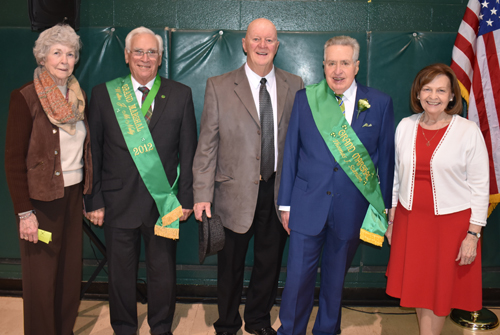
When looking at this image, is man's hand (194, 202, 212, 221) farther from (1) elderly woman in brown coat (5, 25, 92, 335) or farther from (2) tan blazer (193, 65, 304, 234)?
(1) elderly woman in brown coat (5, 25, 92, 335)

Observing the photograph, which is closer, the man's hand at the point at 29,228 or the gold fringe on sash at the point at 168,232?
the man's hand at the point at 29,228

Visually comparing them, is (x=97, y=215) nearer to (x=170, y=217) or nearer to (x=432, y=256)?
(x=170, y=217)

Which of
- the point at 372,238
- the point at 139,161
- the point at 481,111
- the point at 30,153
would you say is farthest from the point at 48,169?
the point at 481,111

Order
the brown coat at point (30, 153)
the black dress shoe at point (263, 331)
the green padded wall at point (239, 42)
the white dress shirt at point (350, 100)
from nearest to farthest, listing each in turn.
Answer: the brown coat at point (30, 153) → the white dress shirt at point (350, 100) → the black dress shoe at point (263, 331) → the green padded wall at point (239, 42)

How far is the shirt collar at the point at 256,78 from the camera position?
2301 millimetres

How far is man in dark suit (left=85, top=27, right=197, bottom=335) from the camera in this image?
224 cm

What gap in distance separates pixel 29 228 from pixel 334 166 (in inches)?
62.5

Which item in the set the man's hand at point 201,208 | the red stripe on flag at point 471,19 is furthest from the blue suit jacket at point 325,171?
the red stripe on flag at point 471,19

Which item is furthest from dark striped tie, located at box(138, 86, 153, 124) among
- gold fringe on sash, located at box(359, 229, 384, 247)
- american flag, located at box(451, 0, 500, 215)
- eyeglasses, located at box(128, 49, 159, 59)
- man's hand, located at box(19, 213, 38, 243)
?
american flag, located at box(451, 0, 500, 215)

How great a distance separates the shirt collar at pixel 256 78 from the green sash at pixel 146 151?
524mm

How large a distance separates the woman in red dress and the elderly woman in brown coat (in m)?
1.79

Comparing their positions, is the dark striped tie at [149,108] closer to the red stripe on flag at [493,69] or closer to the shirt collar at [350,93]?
the shirt collar at [350,93]

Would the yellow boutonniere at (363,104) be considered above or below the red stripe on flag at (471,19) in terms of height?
below

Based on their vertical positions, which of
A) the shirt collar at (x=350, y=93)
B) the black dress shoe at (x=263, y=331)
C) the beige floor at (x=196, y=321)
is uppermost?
the shirt collar at (x=350, y=93)
